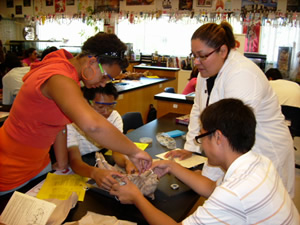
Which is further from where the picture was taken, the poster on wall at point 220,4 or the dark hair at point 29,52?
the poster on wall at point 220,4

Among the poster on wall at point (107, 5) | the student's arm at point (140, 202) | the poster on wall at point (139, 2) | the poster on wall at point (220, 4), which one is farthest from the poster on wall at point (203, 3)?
the student's arm at point (140, 202)

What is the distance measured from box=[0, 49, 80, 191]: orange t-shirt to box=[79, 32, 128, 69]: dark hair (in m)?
0.12

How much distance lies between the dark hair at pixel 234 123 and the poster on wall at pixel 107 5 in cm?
706

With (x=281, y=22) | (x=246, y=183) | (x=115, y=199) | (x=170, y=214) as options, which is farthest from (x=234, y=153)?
(x=281, y=22)

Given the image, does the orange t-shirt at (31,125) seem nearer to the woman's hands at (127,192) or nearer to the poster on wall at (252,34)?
the woman's hands at (127,192)

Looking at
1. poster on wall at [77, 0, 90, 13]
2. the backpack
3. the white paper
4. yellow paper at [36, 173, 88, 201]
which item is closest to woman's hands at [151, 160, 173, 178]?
yellow paper at [36, 173, 88, 201]

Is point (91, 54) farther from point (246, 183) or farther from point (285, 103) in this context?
Result: point (285, 103)

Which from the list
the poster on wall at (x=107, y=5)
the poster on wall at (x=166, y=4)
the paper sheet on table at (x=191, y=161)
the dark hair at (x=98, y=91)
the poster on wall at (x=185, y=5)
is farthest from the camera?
the poster on wall at (x=107, y=5)

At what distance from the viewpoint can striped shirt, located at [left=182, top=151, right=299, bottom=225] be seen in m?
0.90

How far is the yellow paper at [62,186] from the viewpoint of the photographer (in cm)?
124

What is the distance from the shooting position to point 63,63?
1.11 metres

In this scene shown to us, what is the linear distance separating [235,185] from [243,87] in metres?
0.61

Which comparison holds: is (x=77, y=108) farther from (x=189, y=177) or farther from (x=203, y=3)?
(x=203, y=3)

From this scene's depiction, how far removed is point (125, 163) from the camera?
1563 millimetres
